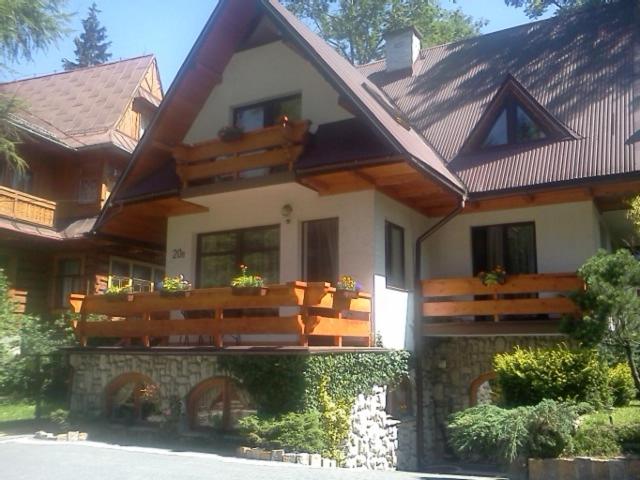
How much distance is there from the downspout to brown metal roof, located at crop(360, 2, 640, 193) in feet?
3.68

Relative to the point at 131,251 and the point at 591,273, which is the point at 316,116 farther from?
the point at 131,251

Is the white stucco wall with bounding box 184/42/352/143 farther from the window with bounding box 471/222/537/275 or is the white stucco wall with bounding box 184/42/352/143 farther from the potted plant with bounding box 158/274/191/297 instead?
the potted plant with bounding box 158/274/191/297

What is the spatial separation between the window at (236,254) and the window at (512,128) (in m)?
5.55

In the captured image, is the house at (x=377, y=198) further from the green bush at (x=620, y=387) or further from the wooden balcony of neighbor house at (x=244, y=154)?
the green bush at (x=620, y=387)

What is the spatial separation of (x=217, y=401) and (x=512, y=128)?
9.06 m

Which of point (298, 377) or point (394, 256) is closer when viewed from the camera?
point (298, 377)

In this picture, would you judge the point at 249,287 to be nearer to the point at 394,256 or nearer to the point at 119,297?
the point at 119,297

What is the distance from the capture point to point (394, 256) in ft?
45.9

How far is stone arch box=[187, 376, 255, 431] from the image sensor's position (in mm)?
11562

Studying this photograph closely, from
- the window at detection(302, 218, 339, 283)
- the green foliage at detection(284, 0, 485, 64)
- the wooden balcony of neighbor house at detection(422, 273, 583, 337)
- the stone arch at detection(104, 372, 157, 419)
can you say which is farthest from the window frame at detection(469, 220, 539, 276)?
the green foliage at detection(284, 0, 485, 64)

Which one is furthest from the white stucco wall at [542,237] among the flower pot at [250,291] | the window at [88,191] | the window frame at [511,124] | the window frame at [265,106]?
the window at [88,191]

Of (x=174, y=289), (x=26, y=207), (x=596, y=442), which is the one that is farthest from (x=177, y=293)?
(x=26, y=207)

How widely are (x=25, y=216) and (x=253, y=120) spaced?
314 inches

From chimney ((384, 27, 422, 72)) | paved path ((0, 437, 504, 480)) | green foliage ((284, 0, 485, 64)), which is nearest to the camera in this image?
paved path ((0, 437, 504, 480))
